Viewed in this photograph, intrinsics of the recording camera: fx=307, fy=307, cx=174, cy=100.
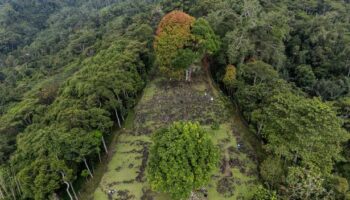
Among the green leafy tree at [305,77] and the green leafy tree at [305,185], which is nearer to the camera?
the green leafy tree at [305,185]

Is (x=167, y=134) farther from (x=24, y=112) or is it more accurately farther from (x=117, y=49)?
(x=24, y=112)

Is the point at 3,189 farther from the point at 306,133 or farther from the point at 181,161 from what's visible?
the point at 306,133

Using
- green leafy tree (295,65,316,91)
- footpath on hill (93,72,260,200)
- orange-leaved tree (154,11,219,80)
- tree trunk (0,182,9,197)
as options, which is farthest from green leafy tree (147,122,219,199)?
green leafy tree (295,65,316,91)

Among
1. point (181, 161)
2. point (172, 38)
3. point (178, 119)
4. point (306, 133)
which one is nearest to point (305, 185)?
point (306, 133)

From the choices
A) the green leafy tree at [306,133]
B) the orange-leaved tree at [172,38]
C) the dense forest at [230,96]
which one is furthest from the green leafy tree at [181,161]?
the orange-leaved tree at [172,38]

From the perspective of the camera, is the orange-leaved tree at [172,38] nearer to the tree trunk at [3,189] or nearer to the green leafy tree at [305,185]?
the green leafy tree at [305,185]

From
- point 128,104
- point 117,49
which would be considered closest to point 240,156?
point 128,104
